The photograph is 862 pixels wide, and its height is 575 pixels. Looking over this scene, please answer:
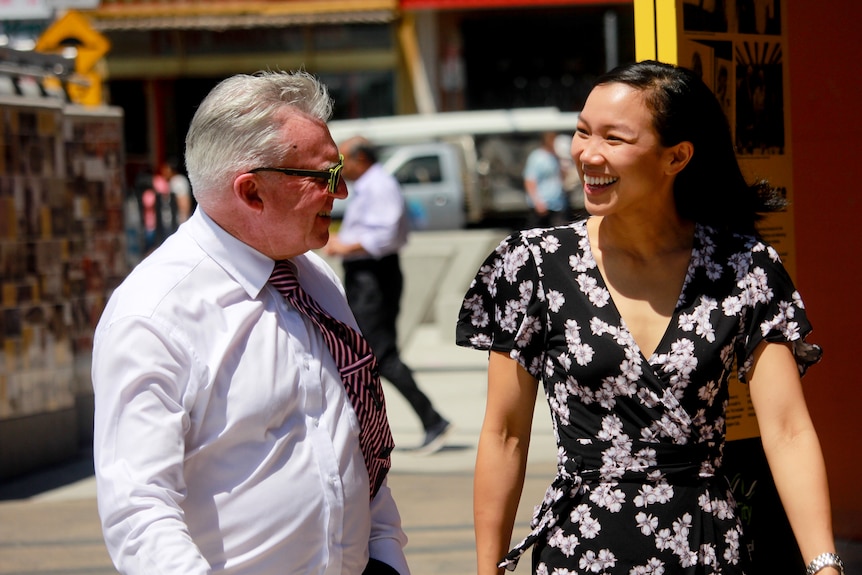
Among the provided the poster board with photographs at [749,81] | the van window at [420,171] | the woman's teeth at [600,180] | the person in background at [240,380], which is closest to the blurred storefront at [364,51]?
the van window at [420,171]

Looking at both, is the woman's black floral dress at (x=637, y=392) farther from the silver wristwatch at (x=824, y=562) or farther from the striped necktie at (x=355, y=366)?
the striped necktie at (x=355, y=366)

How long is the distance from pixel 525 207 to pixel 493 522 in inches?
707

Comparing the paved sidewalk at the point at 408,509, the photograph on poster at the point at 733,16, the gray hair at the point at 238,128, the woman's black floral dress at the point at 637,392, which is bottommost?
the paved sidewalk at the point at 408,509

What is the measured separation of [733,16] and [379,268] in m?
4.83

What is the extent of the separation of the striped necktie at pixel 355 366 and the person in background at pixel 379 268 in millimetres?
5193

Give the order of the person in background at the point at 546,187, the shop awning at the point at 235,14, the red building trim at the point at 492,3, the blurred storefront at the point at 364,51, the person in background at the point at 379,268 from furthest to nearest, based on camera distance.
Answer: the shop awning at the point at 235,14, the blurred storefront at the point at 364,51, the red building trim at the point at 492,3, the person in background at the point at 546,187, the person in background at the point at 379,268

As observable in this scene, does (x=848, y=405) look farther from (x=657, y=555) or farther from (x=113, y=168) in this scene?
(x=113, y=168)

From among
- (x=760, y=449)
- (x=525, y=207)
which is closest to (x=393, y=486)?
(x=760, y=449)

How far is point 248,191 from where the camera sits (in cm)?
252

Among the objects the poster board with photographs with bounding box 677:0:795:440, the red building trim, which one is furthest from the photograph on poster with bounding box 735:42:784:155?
the red building trim

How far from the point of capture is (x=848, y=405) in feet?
15.4

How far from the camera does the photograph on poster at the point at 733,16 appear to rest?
3.46 m

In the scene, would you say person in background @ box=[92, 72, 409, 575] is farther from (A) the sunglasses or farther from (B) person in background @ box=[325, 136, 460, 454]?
(B) person in background @ box=[325, 136, 460, 454]

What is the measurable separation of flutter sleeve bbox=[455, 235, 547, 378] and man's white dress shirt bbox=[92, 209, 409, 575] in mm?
400
